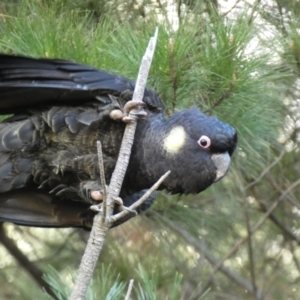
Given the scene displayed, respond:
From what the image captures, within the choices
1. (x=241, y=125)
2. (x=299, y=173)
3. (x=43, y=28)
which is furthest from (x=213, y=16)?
(x=299, y=173)

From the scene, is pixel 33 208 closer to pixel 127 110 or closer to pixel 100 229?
pixel 127 110

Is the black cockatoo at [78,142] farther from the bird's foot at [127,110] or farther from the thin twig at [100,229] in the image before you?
the thin twig at [100,229]

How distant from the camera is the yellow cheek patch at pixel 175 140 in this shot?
4.20 feet

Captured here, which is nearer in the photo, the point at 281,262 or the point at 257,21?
the point at 257,21

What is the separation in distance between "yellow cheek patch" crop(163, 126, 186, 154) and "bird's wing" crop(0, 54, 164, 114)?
0.23ft

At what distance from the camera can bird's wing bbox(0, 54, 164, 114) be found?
4.16ft

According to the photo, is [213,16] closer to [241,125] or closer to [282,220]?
[241,125]

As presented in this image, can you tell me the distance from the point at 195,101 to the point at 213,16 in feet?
0.56

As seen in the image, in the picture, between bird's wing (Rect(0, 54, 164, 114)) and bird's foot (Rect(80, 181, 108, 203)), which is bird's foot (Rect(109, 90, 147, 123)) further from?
bird's foot (Rect(80, 181, 108, 203))

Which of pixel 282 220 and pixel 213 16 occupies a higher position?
pixel 213 16

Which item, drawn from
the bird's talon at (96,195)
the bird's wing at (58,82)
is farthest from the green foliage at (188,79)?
the bird's talon at (96,195)

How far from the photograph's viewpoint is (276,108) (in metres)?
1.44

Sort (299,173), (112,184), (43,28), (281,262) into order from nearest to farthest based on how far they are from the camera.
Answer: (112,184), (43,28), (299,173), (281,262)

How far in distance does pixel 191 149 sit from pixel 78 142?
245 millimetres
